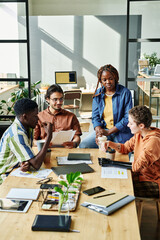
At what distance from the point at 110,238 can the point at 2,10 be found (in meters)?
3.64

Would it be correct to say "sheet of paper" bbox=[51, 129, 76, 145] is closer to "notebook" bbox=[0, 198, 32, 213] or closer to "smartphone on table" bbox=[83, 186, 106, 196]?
"smartphone on table" bbox=[83, 186, 106, 196]

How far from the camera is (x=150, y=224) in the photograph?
2842 mm

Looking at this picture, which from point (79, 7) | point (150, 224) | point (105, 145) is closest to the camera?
point (105, 145)

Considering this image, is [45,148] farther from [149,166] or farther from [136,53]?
[136,53]

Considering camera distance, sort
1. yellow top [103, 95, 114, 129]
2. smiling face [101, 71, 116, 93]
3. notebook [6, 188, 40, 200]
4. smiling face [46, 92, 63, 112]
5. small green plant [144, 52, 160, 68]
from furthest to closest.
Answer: small green plant [144, 52, 160, 68], yellow top [103, 95, 114, 129], smiling face [101, 71, 116, 93], smiling face [46, 92, 63, 112], notebook [6, 188, 40, 200]

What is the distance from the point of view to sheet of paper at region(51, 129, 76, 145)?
2.70m

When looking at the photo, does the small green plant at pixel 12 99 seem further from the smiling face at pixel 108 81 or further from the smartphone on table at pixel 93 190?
the smartphone on table at pixel 93 190

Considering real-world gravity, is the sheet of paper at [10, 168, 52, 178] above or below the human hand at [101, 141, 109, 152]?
below

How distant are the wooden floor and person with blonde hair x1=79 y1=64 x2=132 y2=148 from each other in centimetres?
72

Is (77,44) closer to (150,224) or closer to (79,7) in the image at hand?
(79,7)

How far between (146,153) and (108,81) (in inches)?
43.4

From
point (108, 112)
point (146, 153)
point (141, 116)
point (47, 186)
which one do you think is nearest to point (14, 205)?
point (47, 186)

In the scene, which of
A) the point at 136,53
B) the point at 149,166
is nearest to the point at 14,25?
the point at 136,53

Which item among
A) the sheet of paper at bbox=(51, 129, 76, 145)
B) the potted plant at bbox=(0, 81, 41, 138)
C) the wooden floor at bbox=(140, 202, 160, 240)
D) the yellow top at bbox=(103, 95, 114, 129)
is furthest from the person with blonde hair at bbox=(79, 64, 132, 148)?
the potted plant at bbox=(0, 81, 41, 138)
